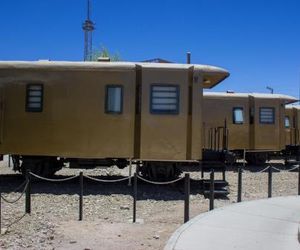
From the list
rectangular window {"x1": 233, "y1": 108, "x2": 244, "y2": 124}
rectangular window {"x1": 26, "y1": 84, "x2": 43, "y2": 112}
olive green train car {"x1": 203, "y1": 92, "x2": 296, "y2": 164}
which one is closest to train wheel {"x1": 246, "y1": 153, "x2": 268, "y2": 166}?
olive green train car {"x1": 203, "y1": 92, "x2": 296, "y2": 164}

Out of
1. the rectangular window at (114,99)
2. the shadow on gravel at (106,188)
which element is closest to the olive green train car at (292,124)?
the shadow on gravel at (106,188)

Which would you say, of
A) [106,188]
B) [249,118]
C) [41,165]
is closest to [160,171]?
[106,188]

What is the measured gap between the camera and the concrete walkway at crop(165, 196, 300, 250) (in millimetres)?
7452

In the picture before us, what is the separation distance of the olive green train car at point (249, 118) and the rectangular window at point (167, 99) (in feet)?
26.7

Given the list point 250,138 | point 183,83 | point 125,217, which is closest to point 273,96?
point 250,138

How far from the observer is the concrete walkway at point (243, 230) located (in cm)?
745

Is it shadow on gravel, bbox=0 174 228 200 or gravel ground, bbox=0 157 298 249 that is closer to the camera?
gravel ground, bbox=0 157 298 249

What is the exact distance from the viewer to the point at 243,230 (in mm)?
8531

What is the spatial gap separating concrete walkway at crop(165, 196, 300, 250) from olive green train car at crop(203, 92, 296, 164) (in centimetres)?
1088

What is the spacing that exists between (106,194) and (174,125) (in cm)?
259

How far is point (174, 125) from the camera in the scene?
1393 cm

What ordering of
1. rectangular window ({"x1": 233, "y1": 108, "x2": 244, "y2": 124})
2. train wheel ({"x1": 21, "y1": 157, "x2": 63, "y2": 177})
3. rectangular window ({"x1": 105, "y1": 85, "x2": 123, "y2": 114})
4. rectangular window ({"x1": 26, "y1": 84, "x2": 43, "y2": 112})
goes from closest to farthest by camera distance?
rectangular window ({"x1": 105, "y1": 85, "x2": 123, "y2": 114}) → rectangular window ({"x1": 26, "y1": 84, "x2": 43, "y2": 112}) → train wheel ({"x1": 21, "y1": 157, "x2": 63, "y2": 177}) → rectangular window ({"x1": 233, "y1": 108, "x2": 244, "y2": 124})

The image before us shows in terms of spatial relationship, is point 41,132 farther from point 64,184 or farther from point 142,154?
point 142,154

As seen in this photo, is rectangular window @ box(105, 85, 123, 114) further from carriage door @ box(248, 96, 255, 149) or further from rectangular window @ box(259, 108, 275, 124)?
rectangular window @ box(259, 108, 275, 124)
